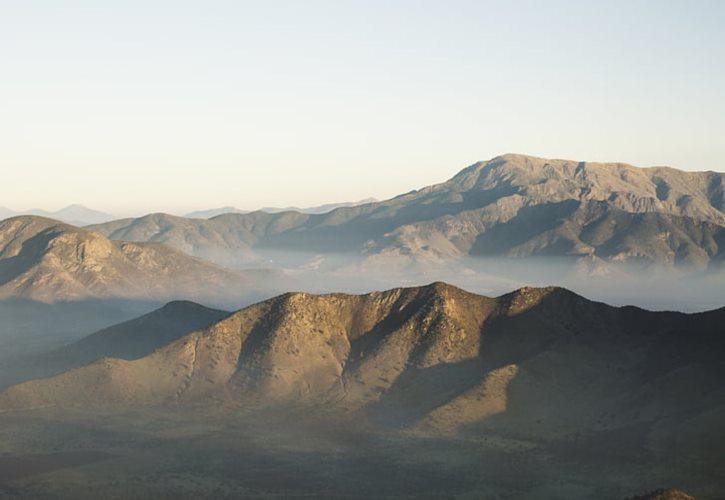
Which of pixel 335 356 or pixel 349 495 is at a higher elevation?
pixel 335 356

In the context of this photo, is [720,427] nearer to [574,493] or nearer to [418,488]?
[574,493]

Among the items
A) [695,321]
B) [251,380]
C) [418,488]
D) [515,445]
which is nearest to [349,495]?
[418,488]

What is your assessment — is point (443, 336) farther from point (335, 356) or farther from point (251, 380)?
point (251, 380)

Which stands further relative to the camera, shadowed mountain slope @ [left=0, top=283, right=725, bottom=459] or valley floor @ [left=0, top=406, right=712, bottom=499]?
shadowed mountain slope @ [left=0, top=283, right=725, bottom=459]

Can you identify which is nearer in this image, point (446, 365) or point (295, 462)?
point (295, 462)

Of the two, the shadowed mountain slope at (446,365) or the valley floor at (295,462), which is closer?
the valley floor at (295,462)

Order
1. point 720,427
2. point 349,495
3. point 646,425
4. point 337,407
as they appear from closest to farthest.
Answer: point 349,495 → point 720,427 → point 646,425 → point 337,407

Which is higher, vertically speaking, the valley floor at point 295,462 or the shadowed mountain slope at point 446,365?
the shadowed mountain slope at point 446,365

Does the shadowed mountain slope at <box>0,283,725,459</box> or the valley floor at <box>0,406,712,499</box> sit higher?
the shadowed mountain slope at <box>0,283,725,459</box>

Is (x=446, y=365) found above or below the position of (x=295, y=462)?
above

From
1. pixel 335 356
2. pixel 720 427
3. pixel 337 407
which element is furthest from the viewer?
pixel 335 356

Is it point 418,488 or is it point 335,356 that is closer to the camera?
point 418,488
